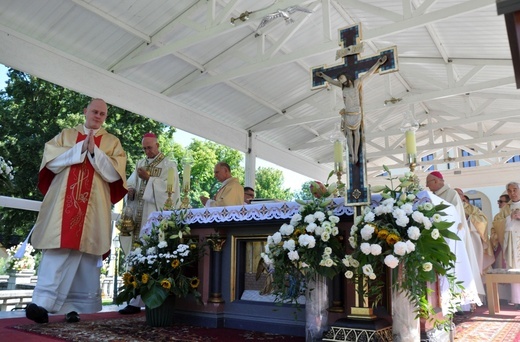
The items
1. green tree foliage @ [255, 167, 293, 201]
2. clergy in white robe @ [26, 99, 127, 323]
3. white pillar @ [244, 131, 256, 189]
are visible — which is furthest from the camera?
green tree foliage @ [255, 167, 293, 201]

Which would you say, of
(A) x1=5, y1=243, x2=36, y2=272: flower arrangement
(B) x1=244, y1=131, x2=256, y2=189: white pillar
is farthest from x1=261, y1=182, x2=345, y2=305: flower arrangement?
(B) x1=244, y1=131, x2=256, y2=189: white pillar

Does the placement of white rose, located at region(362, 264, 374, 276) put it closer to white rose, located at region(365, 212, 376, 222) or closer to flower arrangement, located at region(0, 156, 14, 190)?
white rose, located at region(365, 212, 376, 222)

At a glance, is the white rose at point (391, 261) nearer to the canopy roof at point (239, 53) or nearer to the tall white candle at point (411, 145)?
the tall white candle at point (411, 145)

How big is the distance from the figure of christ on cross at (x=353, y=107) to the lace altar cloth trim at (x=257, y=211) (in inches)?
14.3

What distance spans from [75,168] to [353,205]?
8.77 feet

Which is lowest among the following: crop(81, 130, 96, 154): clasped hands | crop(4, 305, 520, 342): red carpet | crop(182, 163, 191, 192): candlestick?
crop(4, 305, 520, 342): red carpet

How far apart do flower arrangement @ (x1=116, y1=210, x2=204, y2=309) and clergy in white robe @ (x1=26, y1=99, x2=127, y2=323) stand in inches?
20.6

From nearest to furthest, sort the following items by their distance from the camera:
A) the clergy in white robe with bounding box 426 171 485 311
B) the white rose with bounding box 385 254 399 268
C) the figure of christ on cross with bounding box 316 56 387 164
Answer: the white rose with bounding box 385 254 399 268 < the figure of christ on cross with bounding box 316 56 387 164 < the clergy in white robe with bounding box 426 171 485 311

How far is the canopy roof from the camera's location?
6.92m

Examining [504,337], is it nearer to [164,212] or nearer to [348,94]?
[348,94]

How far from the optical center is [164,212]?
4418 millimetres

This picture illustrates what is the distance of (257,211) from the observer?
3723 mm

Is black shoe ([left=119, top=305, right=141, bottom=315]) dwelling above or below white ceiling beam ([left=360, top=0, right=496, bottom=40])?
below

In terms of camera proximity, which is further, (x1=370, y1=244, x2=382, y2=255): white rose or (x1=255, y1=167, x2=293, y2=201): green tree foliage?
(x1=255, y1=167, x2=293, y2=201): green tree foliage
